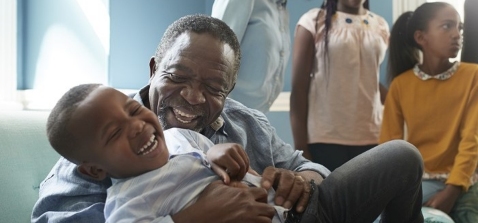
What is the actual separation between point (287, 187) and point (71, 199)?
438 mm

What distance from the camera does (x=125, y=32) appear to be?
116 inches

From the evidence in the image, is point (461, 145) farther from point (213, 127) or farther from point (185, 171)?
point (185, 171)

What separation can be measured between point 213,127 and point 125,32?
5.48ft

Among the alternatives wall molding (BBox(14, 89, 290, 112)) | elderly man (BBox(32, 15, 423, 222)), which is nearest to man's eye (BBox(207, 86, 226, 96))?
elderly man (BBox(32, 15, 423, 222))

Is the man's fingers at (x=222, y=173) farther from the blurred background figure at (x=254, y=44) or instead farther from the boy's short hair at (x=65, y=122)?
the blurred background figure at (x=254, y=44)

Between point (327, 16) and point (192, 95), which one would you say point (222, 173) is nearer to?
point (192, 95)

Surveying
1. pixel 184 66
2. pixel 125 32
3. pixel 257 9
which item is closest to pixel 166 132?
pixel 184 66

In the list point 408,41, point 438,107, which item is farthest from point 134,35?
point 438,107

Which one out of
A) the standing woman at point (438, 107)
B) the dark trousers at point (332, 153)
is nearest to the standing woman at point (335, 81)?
the dark trousers at point (332, 153)

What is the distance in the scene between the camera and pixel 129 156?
1.11 meters

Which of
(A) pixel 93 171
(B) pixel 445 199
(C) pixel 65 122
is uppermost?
(C) pixel 65 122

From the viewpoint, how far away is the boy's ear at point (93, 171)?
1135 mm

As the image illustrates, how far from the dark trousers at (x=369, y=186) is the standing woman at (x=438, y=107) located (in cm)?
92

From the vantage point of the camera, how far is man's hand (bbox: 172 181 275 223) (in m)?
1.08
